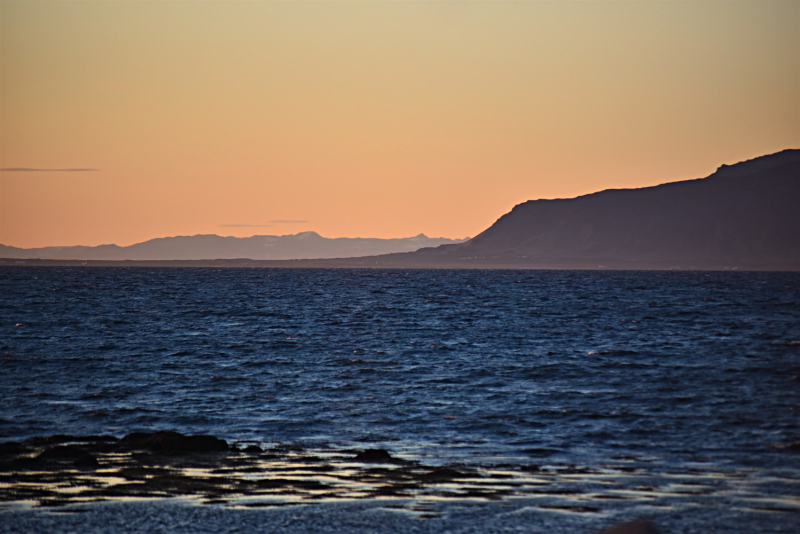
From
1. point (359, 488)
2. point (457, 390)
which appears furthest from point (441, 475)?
point (457, 390)

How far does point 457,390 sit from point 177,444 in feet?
34.8

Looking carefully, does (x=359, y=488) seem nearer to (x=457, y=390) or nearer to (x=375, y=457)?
(x=375, y=457)

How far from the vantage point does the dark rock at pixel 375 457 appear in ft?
48.6

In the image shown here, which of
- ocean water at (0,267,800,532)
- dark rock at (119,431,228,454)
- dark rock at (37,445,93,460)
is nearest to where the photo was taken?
dark rock at (37,445,93,460)

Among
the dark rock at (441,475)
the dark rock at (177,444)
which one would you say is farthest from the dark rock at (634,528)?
the dark rock at (177,444)

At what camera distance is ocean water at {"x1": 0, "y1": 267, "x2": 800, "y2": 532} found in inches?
626

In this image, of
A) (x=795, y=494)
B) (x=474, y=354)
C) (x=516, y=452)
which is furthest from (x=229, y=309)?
(x=795, y=494)

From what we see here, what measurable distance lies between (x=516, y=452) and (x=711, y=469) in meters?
3.76

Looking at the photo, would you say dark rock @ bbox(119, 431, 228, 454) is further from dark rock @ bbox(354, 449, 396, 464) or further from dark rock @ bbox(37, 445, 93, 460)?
dark rock @ bbox(354, 449, 396, 464)

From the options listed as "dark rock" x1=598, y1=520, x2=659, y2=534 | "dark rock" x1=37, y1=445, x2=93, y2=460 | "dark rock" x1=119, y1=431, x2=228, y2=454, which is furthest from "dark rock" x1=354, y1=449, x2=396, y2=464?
"dark rock" x1=598, y1=520, x2=659, y2=534

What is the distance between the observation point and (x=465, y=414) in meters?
20.2

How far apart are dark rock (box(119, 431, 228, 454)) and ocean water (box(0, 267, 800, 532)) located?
1.46 m

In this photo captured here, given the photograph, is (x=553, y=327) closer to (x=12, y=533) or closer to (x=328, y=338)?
(x=328, y=338)

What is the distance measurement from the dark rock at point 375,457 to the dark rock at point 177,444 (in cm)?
294
